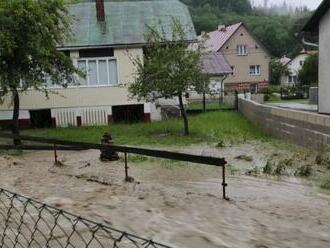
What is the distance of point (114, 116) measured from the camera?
27938mm

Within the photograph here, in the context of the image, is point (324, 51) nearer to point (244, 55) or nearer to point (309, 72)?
point (309, 72)

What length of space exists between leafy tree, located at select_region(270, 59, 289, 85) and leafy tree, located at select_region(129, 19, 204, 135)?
191 ft

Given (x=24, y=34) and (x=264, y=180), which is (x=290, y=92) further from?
(x=264, y=180)

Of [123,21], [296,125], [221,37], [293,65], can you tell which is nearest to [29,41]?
[296,125]

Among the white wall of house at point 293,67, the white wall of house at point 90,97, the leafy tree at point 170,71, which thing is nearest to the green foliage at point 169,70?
the leafy tree at point 170,71

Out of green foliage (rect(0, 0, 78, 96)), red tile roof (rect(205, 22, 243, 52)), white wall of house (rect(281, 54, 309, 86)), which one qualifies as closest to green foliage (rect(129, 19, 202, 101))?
green foliage (rect(0, 0, 78, 96))

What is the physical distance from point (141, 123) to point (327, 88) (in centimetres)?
931

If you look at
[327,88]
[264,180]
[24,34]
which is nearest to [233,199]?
[264,180]

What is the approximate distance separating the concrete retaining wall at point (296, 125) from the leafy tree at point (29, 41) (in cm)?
812

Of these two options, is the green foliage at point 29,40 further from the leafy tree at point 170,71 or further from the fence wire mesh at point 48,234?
the fence wire mesh at point 48,234

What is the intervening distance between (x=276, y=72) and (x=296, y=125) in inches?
2478

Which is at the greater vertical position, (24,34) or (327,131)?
(24,34)

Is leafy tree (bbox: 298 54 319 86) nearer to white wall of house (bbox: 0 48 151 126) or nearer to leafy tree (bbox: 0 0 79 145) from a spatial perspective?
white wall of house (bbox: 0 48 151 126)

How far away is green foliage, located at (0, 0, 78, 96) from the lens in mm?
16953
